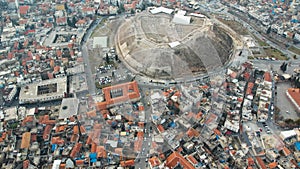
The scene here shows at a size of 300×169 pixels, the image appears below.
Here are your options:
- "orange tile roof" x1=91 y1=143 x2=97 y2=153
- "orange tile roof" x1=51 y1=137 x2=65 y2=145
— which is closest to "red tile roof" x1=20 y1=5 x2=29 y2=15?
"orange tile roof" x1=51 y1=137 x2=65 y2=145

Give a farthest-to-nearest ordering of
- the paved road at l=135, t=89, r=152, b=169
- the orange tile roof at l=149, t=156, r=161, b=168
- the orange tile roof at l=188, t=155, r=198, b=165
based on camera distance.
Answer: the paved road at l=135, t=89, r=152, b=169 < the orange tile roof at l=188, t=155, r=198, b=165 < the orange tile roof at l=149, t=156, r=161, b=168

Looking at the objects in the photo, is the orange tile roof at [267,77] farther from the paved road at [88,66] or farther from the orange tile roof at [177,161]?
the paved road at [88,66]

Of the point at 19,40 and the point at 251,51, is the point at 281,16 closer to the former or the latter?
the point at 251,51

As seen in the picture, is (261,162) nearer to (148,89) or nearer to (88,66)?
(148,89)

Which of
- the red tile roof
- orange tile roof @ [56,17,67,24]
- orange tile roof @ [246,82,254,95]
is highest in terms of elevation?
the red tile roof

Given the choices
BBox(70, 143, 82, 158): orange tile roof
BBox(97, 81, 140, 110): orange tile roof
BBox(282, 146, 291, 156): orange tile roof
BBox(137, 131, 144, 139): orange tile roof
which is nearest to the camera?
BBox(70, 143, 82, 158): orange tile roof

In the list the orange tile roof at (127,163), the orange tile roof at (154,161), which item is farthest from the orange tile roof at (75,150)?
the orange tile roof at (154,161)

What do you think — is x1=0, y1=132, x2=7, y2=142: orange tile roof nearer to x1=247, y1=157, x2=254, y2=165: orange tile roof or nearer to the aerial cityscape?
the aerial cityscape

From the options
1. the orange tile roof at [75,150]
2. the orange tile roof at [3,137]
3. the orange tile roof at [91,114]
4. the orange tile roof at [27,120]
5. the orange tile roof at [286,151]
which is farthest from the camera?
the orange tile roof at [91,114]
